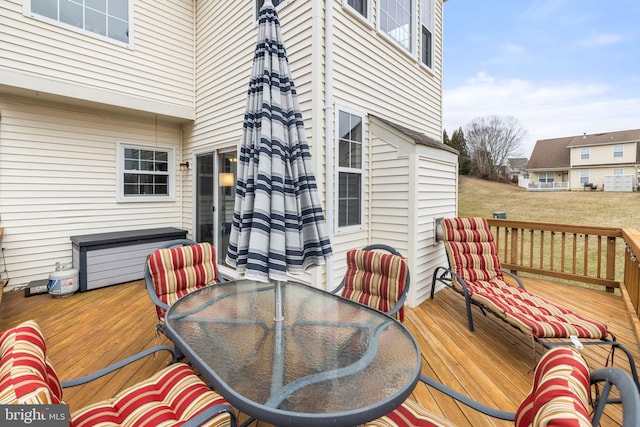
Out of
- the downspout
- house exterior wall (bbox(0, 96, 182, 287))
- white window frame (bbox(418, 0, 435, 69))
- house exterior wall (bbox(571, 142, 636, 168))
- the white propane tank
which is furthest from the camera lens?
house exterior wall (bbox(571, 142, 636, 168))

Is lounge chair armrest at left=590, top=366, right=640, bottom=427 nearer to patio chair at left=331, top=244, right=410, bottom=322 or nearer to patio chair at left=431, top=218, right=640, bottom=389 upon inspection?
patio chair at left=331, top=244, right=410, bottom=322

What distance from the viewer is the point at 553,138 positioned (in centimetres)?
2162

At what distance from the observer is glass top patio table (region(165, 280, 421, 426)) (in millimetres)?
1110

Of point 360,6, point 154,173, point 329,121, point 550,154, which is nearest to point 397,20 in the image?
point 360,6

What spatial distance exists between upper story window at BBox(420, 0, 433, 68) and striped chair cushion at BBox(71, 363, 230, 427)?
6294mm

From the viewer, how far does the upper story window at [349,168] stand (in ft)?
12.7

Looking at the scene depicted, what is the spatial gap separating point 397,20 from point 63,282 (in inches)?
267

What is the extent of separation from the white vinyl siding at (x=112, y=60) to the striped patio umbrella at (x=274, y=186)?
422 centimetres

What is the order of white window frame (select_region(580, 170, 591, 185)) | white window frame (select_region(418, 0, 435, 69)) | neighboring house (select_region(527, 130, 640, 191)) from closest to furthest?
white window frame (select_region(418, 0, 435, 69)) → neighboring house (select_region(527, 130, 640, 191)) → white window frame (select_region(580, 170, 591, 185))

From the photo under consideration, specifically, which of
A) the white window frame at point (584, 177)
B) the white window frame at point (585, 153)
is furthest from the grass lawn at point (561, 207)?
the white window frame at point (585, 153)

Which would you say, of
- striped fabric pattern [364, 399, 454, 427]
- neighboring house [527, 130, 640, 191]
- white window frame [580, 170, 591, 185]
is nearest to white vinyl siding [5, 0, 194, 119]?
striped fabric pattern [364, 399, 454, 427]

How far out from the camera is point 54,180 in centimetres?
464

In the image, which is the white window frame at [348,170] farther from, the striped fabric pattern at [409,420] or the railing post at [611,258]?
the railing post at [611,258]

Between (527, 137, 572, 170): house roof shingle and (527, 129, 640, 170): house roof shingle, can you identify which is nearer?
(527, 129, 640, 170): house roof shingle
